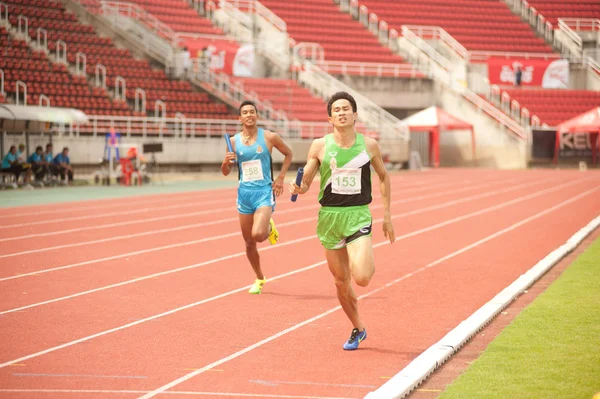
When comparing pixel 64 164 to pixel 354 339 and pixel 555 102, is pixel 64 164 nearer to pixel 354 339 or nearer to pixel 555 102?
pixel 354 339

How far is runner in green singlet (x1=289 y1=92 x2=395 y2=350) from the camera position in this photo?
745cm

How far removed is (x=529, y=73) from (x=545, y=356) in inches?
1747

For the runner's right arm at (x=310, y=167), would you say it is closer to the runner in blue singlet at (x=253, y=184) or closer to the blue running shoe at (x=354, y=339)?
the blue running shoe at (x=354, y=339)

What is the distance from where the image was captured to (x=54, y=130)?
3194 centimetres

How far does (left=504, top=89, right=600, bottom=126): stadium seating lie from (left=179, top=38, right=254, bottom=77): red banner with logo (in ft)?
45.4

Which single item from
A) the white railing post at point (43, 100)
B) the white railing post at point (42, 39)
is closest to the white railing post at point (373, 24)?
the white railing post at point (42, 39)

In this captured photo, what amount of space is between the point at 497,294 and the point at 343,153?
3488 millimetres

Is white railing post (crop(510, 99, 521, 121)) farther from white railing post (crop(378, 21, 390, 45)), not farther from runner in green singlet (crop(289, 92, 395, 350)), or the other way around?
runner in green singlet (crop(289, 92, 395, 350))

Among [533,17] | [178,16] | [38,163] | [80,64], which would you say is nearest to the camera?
[38,163]

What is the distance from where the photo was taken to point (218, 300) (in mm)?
9992

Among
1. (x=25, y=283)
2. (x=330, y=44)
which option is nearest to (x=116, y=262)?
(x=25, y=283)

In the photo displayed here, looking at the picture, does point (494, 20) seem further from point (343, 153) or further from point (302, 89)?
point (343, 153)

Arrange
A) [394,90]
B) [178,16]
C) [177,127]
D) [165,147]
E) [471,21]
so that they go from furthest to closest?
[471,21] → [394,90] → [178,16] → [177,127] → [165,147]

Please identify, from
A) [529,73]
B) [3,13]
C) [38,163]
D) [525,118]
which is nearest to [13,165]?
[38,163]
